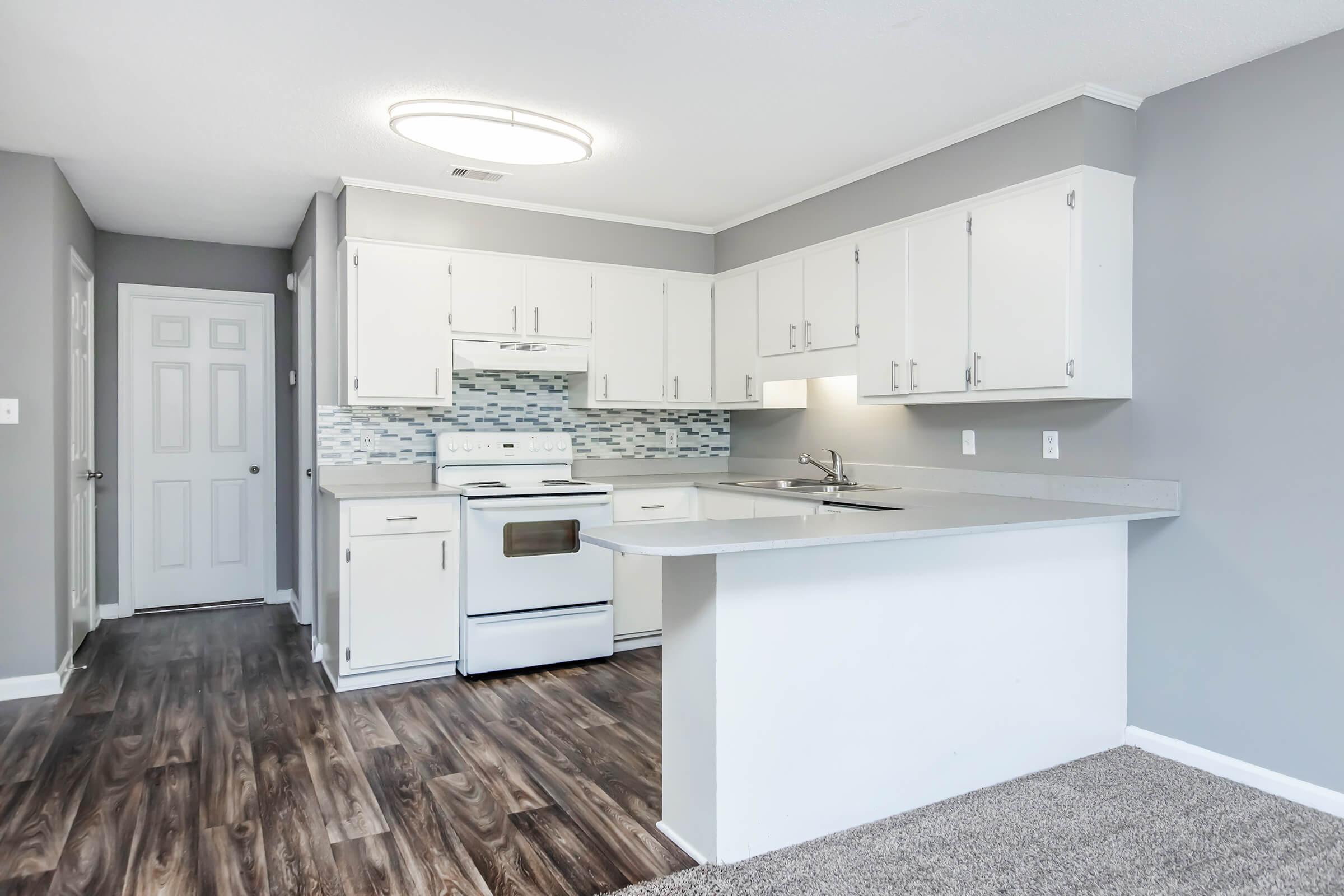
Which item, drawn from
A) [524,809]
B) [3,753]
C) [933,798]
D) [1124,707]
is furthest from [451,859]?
[1124,707]

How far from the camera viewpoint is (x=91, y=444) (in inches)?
188

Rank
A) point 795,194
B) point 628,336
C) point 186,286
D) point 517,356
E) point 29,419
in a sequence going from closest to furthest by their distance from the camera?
point 29,419 < point 795,194 < point 517,356 < point 628,336 < point 186,286

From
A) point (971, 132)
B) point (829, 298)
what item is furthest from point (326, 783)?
point (971, 132)

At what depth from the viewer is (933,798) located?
8.30ft

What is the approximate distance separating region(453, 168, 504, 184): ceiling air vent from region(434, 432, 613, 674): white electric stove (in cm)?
122

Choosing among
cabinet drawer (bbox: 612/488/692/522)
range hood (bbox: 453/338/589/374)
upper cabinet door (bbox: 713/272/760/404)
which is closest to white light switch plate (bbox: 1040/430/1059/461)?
upper cabinet door (bbox: 713/272/760/404)

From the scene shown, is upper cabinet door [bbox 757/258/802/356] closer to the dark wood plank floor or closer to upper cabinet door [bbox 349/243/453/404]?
upper cabinet door [bbox 349/243/453/404]

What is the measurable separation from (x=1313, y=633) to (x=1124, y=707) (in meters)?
0.67

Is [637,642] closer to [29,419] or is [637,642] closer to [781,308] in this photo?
[781,308]

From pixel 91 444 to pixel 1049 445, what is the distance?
16.1 feet

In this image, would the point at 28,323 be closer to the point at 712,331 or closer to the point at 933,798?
the point at 712,331

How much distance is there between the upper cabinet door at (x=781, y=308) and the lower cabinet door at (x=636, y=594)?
123 cm

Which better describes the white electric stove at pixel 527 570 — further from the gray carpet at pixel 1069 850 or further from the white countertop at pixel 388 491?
the gray carpet at pixel 1069 850

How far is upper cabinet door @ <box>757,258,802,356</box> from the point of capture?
4.20 metres
